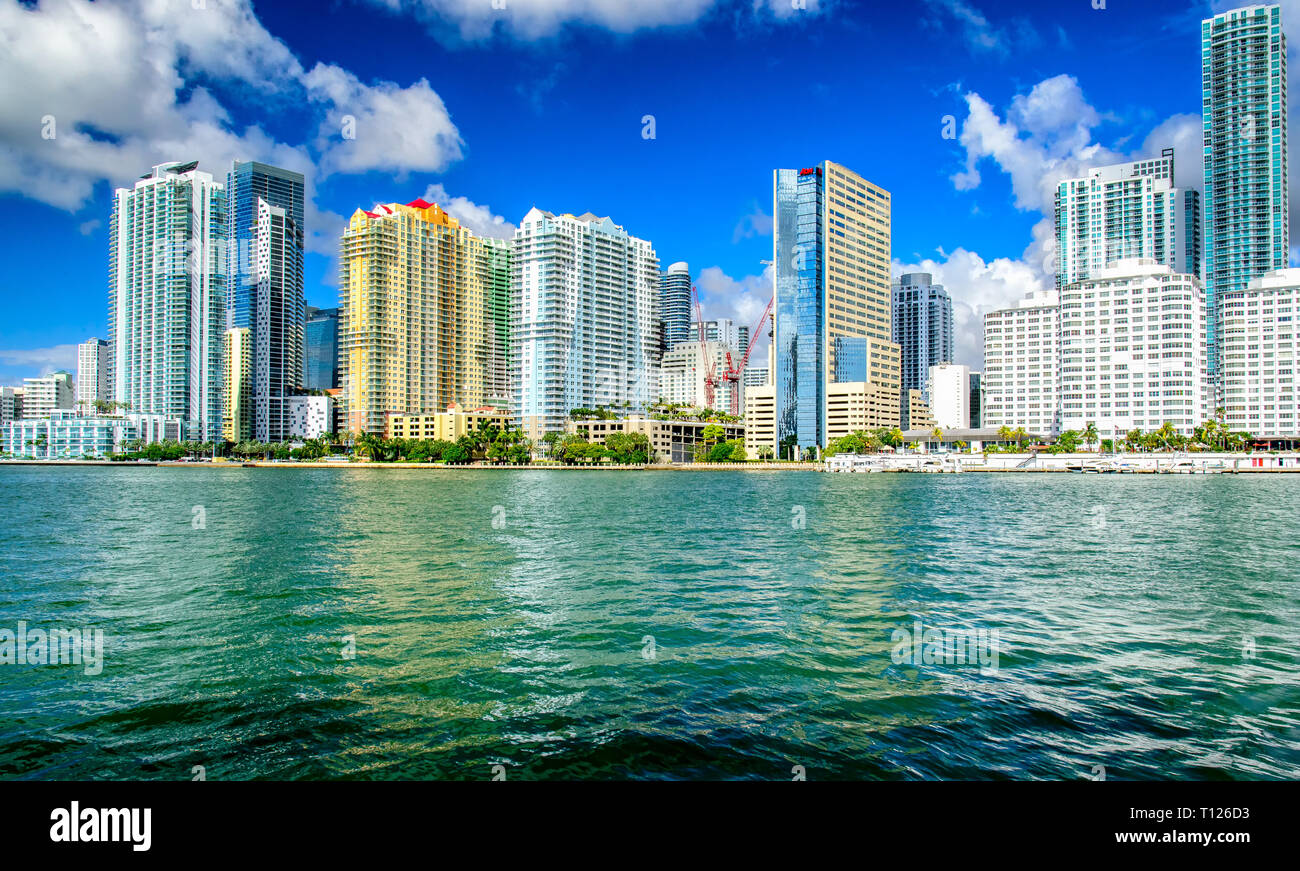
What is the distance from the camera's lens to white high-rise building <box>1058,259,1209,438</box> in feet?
573

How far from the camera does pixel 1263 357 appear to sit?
184250mm

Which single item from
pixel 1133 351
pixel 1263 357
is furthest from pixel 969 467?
pixel 1263 357

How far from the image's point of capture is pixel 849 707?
14.5 m

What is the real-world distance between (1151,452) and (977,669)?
178 metres

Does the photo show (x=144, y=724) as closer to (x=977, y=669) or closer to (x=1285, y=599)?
(x=977, y=669)

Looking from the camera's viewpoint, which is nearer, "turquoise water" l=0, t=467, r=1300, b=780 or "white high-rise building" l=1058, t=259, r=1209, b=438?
"turquoise water" l=0, t=467, r=1300, b=780

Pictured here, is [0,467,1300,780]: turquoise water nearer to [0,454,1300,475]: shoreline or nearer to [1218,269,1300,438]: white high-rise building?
[0,454,1300,475]: shoreline

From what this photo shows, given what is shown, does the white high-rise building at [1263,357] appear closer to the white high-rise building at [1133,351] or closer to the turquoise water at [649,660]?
the white high-rise building at [1133,351]

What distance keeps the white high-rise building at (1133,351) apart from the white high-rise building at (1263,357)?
51.8 ft

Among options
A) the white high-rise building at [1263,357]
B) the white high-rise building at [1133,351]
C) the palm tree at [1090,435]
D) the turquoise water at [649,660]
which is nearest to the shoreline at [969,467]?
the palm tree at [1090,435]

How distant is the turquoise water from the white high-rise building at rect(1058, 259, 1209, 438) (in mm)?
163145

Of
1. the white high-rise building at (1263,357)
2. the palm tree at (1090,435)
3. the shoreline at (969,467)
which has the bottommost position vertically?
the shoreline at (969,467)

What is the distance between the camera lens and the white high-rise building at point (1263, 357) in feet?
592

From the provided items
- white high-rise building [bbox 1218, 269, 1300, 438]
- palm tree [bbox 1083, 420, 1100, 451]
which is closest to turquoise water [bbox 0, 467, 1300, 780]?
palm tree [bbox 1083, 420, 1100, 451]
